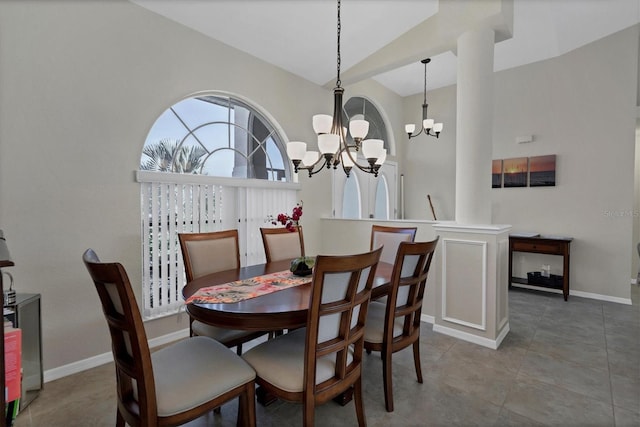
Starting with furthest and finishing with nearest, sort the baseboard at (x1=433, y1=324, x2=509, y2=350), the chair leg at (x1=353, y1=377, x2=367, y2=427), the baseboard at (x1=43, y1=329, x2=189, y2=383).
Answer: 1. the baseboard at (x1=433, y1=324, x2=509, y2=350)
2. the baseboard at (x1=43, y1=329, x2=189, y2=383)
3. the chair leg at (x1=353, y1=377, x2=367, y2=427)

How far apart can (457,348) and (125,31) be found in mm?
3813

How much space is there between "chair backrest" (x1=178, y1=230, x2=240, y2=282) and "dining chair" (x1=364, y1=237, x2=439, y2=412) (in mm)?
1194

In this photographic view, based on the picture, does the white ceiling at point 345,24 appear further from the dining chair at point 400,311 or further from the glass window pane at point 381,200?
the dining chair at point 400,311

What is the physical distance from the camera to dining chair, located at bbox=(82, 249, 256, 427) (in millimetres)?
1210

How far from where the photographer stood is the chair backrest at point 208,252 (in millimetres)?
2258

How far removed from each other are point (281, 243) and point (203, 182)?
0.95 m

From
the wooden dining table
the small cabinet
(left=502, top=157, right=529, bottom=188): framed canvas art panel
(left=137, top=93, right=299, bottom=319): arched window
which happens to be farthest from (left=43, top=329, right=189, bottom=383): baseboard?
(left=502, top=157, right=529, bottom=188): framed canvas art panel

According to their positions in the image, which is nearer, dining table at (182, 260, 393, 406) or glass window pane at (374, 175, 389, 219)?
dining table at (182, 260, 393, 406)

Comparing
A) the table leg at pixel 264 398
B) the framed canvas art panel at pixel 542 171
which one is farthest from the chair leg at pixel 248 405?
the framed canvas art panel at pixel 542 171

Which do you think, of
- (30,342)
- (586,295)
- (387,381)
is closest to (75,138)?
(30,342)

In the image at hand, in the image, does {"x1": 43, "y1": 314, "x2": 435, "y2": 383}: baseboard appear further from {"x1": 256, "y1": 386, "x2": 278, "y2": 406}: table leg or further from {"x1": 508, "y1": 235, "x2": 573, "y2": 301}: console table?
{"x1": 508, "y1": 235, "x2": 573, "y2": 301}: console table

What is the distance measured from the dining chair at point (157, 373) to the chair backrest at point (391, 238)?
162cm

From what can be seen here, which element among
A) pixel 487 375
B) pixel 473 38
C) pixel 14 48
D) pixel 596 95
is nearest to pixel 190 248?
pixel 14 48

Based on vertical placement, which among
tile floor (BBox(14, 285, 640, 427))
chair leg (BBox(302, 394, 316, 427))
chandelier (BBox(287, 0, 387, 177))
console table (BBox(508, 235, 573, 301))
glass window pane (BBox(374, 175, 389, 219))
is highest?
chandelier (BBox(287, 0, 387, 177))
